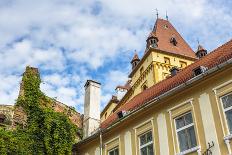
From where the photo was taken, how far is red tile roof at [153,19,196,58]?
48.2 m

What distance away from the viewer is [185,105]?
1411 centimetres

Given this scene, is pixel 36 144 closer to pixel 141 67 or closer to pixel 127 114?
pixel 127 114

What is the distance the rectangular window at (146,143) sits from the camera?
49.3 feet

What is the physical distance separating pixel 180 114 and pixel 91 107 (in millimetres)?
7416

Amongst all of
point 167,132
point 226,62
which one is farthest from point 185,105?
point 226,62

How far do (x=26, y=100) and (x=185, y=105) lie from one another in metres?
8.35

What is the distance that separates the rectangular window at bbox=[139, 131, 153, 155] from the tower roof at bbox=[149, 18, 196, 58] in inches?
1270

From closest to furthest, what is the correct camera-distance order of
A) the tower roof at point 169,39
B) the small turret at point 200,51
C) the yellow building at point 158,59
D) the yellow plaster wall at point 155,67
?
the yellow plaster wall at point 155,67, the yellow building at point 158,59, the small turret at point 200,51, the tower roof at point 169,39

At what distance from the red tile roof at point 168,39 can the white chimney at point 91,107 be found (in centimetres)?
2677

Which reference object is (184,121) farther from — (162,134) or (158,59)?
(158,59)

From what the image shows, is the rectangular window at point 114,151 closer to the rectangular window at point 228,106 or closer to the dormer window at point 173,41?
the rectangular window at point 228,106

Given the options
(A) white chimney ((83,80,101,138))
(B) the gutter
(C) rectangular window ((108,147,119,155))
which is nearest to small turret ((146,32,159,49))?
(A) white chimney ((83,80,101,138))

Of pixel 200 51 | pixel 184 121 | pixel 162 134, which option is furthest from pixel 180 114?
pixel 200 51

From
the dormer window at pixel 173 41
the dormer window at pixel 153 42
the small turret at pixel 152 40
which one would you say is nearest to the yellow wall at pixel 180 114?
the dormer window at pixel 153 42
